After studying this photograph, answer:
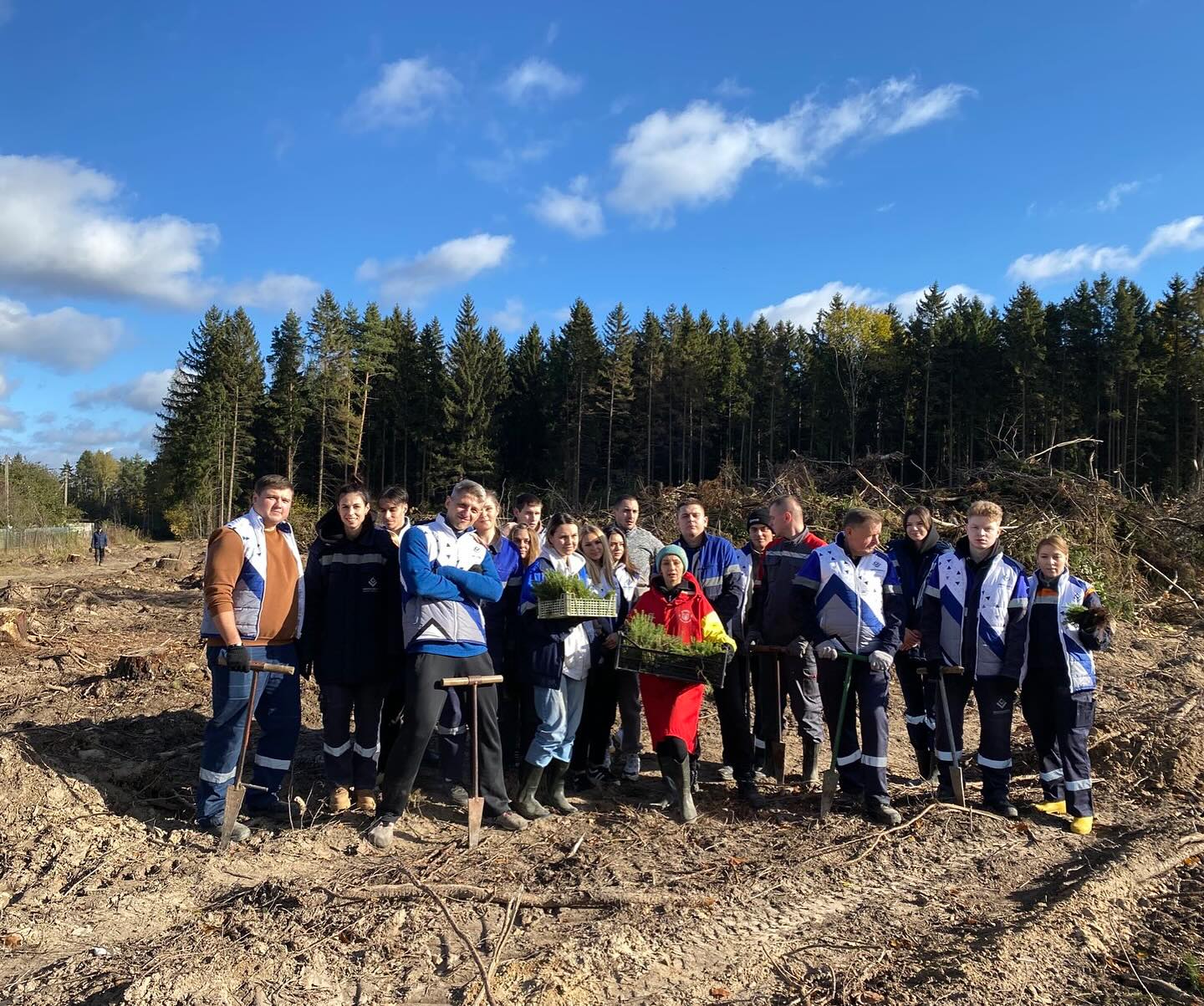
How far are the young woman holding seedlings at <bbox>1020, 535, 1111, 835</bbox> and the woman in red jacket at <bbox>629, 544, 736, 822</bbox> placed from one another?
7.04 ft

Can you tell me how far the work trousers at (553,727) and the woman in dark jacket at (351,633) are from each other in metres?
1.03

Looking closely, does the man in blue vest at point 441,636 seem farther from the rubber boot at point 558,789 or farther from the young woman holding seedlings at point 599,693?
the young woman holding seedlings at point 599,693

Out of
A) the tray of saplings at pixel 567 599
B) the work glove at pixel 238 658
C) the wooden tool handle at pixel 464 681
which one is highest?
the tray of saplings at pixel 567 599

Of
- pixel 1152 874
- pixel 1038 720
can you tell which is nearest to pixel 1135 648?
pixel 1038 720

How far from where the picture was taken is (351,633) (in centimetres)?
526

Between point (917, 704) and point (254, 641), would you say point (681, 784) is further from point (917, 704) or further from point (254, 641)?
point (254, 641)

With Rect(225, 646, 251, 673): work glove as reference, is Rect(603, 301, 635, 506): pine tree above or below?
above

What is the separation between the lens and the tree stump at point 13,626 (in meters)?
9.77

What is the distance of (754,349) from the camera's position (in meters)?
52.6

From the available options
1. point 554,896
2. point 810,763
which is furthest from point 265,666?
point 810,763

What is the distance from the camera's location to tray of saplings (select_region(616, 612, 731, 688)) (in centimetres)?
509

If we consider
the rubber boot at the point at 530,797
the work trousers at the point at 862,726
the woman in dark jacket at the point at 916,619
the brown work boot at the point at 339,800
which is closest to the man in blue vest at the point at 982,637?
the woman in dark jacket at the point at 916,619

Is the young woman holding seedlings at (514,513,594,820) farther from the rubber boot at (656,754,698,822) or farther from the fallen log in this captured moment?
the fallen log

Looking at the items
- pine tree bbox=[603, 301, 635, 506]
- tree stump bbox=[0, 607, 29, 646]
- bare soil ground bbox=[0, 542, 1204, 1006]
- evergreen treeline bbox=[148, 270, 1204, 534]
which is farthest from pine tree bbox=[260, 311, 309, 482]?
bare soil ground bbox=[0, 542, 1204, 1006]
